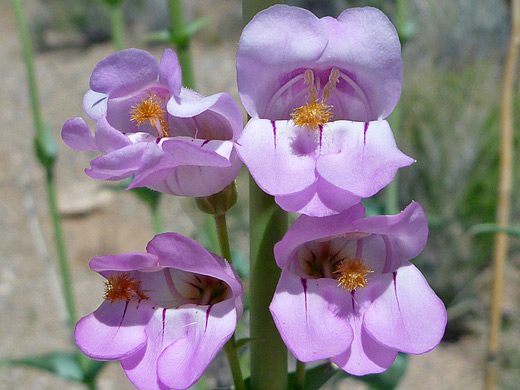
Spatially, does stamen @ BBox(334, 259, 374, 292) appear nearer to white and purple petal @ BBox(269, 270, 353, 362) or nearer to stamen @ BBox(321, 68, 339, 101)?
white and purple petal @ BBox(269, 270, 353, 362)

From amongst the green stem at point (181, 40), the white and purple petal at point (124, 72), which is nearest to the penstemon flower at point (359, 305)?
the white and purple petal at point (124, 72)

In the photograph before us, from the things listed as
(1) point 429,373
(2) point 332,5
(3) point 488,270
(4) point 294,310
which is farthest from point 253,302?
(2) point 332,5

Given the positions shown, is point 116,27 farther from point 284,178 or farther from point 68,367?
point 284,178

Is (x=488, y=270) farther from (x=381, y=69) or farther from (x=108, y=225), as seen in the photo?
(x=381, y=69)

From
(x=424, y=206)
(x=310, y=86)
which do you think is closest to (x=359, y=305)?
(x=310, y=86)

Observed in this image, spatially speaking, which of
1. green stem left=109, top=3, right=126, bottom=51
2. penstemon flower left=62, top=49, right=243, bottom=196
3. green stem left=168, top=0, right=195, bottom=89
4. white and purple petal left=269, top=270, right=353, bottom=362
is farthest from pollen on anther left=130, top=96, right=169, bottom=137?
green stem left=109, top=3, right=126, bottom=51

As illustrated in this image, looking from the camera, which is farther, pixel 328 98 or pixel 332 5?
pixel 332 5

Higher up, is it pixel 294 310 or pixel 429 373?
pixel 294 310
